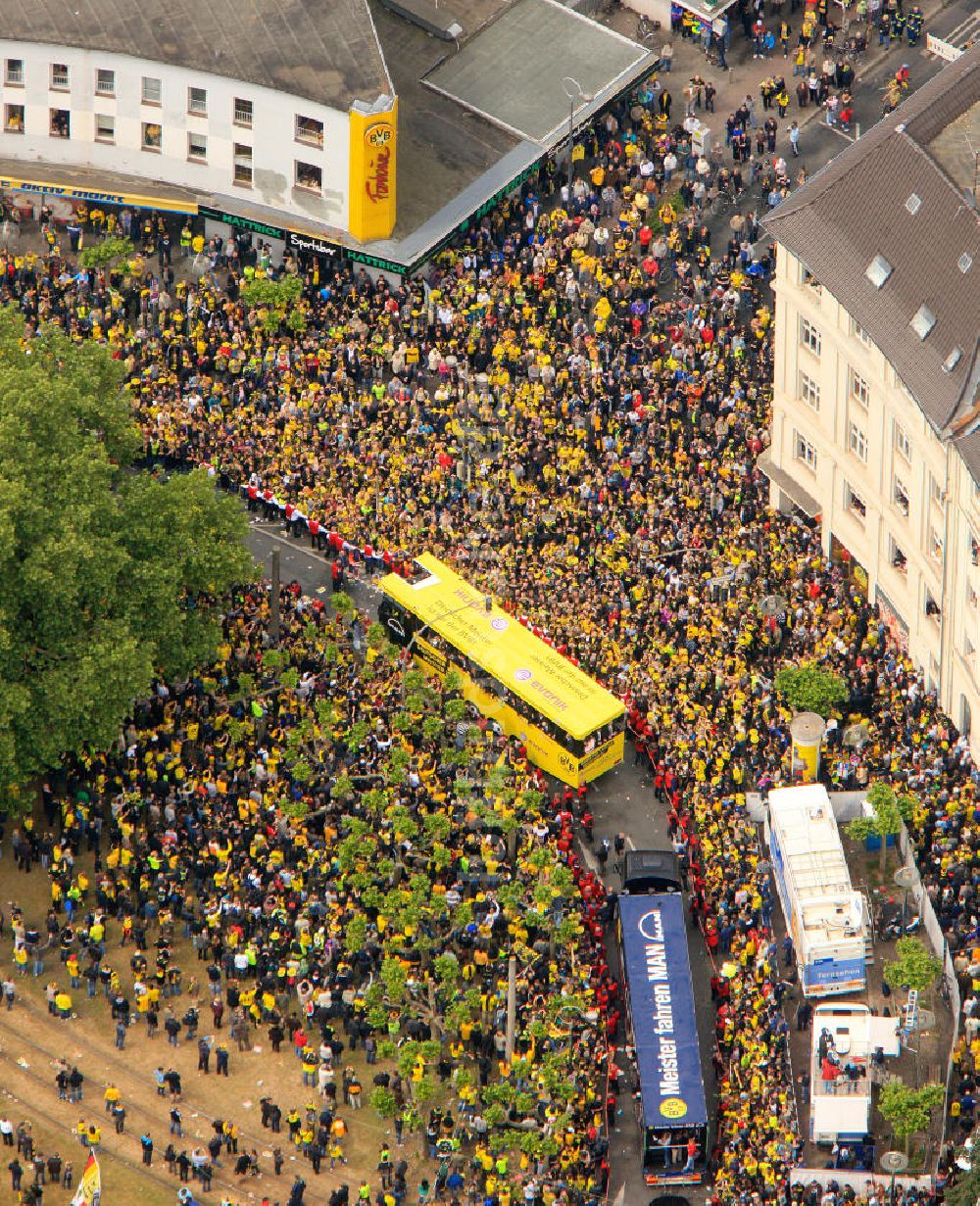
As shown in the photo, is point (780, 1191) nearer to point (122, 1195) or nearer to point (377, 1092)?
point (377, 1092)

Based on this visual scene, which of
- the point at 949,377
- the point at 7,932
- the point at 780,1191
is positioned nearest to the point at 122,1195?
the point at 7,932

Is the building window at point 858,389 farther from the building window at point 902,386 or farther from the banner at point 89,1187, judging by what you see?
the banner at point 89,1187

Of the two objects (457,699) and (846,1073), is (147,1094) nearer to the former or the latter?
(457,699)

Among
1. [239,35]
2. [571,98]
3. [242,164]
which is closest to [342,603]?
[242,164]

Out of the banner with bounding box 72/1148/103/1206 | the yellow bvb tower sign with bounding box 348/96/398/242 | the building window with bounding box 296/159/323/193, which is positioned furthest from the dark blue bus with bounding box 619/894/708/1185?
the building window with bounding box 296/159/323/193

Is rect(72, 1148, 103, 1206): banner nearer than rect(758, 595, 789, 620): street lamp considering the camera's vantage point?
Yes

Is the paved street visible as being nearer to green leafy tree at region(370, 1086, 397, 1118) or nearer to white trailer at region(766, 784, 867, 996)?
white trailer at region(766, 784, 867, 996)

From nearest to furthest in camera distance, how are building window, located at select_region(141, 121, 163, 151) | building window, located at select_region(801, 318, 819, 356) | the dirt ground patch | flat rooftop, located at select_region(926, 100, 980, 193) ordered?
the dirt ground patch < flat rooftop, located at select_region(926, 100, 980, 193) < building window, located at select_region(801, 318, 819, 356) < building window, located at select_region(141, 121, 163, 151)
